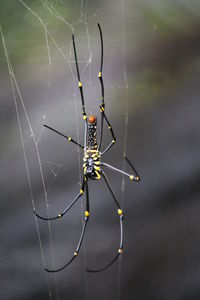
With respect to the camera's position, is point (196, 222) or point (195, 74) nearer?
point (195, 74)

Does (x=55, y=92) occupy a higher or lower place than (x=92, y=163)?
higher

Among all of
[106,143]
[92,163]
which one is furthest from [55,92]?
[92,163]

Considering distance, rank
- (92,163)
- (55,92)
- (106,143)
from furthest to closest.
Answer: (106,143) < (55,92) < (92,163)

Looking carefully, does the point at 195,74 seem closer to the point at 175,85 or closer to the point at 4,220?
the point at 175,85

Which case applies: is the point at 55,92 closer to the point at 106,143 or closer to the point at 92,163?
the point at 106,143

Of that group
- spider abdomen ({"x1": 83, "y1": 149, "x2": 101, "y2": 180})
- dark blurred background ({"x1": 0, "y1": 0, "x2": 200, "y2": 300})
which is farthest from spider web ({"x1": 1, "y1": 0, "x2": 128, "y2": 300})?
spider abdomen ({"x1": 83, "y1": 149, "x2": 101, "y2": 180})

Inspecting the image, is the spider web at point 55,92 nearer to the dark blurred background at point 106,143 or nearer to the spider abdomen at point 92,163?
the dark blurred background at point 106,143

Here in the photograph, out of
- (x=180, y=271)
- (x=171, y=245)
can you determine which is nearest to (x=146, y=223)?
(x=171, y=245)

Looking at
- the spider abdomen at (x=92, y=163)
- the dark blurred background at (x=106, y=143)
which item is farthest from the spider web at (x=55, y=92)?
the spider abdomen at (x=92, y=163)
